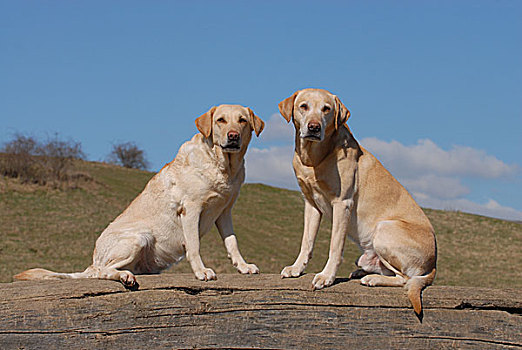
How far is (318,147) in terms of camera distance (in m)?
5.02

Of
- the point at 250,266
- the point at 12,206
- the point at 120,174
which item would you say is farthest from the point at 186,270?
the point at 120,174

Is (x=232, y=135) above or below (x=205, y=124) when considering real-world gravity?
below

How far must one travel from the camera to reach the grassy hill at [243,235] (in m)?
18.1

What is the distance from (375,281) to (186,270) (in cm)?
1329

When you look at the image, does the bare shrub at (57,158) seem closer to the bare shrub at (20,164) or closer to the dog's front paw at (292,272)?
the bare shrub at (20,164)

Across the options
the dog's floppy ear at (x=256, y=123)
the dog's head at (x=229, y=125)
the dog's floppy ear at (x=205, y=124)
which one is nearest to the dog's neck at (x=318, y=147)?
the dog's floppy ear at (x=256, y=123)

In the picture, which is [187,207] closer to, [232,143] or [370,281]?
[232,143]

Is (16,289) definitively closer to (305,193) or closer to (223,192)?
(223,192)

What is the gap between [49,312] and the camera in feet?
14.9

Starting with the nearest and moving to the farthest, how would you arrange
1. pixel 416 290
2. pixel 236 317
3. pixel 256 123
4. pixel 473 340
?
pixel 236 317 → pixel 416 290 → pixel 473 340 → pixel 256 123

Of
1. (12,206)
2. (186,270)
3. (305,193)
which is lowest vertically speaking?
(186,270)

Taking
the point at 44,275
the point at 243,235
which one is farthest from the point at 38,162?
the point at 44,275

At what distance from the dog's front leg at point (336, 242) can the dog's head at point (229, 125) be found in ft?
3.63

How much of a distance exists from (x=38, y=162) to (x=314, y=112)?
26366 mm
